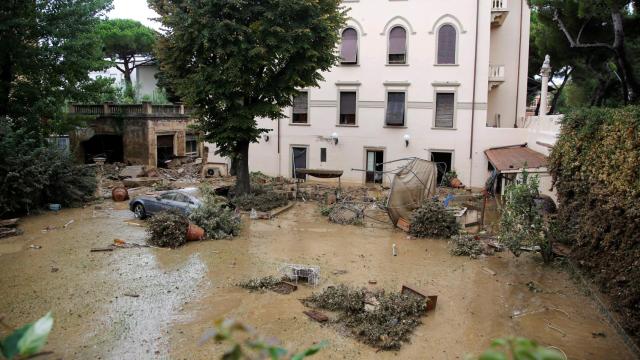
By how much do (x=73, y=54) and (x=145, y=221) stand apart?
30.3ft

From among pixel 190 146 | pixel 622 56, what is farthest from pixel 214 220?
pixel 190 146

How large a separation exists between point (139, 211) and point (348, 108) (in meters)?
13.6

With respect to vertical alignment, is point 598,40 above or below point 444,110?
above

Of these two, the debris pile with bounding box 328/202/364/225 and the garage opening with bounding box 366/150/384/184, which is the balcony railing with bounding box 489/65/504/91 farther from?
the debris pile with bounding box 328/202/364/225

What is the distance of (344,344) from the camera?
27.5 ft

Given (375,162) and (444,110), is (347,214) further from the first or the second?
(444,110)

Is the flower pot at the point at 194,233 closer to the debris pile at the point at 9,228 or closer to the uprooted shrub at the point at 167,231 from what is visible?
the uprooted shrub at the point at 167,231

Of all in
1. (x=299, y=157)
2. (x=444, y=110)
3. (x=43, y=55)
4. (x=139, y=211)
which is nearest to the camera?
(x=139, y=211)

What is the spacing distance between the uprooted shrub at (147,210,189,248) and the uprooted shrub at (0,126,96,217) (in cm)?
684

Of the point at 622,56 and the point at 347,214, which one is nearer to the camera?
the point at 622,56

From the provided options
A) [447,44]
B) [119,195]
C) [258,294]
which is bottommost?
[258,294]

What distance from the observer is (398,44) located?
26.3m

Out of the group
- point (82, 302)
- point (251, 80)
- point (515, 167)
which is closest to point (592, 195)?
point (515, 167)

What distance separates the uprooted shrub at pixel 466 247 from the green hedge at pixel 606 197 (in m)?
2.55
